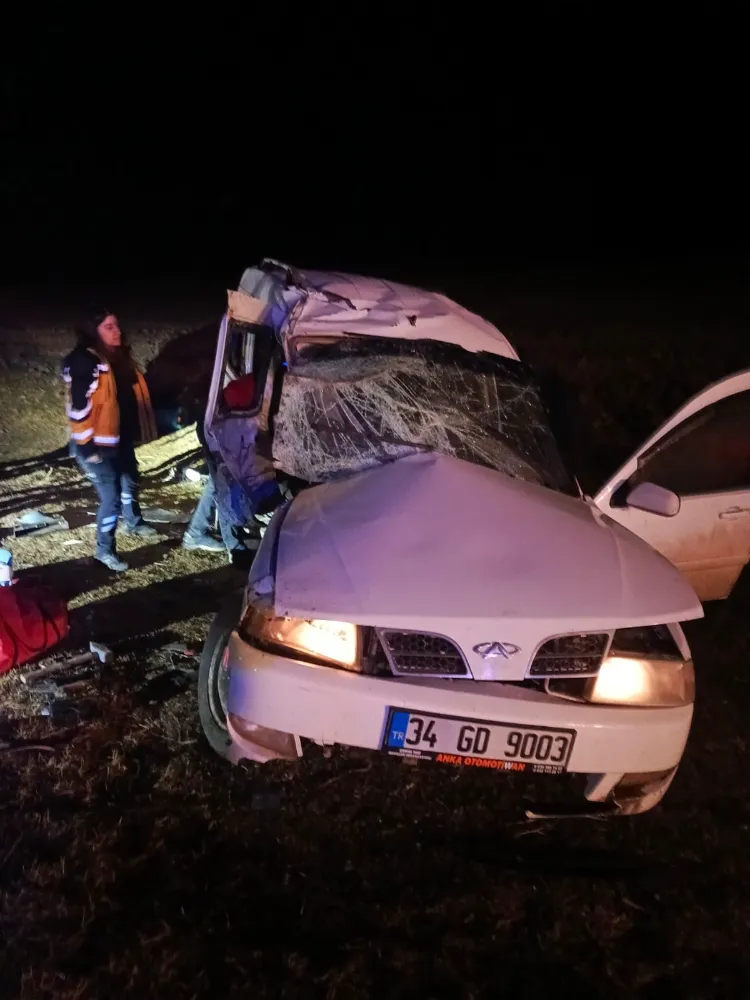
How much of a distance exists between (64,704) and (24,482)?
339 centimetres

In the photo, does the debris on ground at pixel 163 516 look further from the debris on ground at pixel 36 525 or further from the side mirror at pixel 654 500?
the side mirror at pixel 654 500

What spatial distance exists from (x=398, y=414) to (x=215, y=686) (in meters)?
1.52

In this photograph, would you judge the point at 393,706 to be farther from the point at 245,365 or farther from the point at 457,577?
the point at 245,365

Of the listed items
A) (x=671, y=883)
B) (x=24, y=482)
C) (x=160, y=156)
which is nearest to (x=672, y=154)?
(x=160, y=156)

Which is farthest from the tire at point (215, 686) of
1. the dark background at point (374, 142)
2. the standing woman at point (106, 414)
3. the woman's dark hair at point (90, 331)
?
the dark background at point (374, 142)

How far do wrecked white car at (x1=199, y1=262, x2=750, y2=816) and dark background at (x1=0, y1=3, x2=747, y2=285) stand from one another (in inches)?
559

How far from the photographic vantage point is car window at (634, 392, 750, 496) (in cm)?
435

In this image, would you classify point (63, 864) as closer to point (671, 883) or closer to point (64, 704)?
point (64, 704)

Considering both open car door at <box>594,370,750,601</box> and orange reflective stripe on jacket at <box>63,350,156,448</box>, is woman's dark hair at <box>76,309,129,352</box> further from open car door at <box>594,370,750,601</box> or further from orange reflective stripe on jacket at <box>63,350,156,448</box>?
open car door at <box>594,370,750,601</box>

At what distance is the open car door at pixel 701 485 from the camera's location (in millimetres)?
4234

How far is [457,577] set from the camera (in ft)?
9.94

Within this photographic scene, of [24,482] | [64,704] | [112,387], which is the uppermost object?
[112,387]

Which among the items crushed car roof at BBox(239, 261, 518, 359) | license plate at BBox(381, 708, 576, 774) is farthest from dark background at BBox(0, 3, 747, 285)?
license plate at BBox(381, 708, 576, 774)

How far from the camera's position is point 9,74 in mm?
37750
